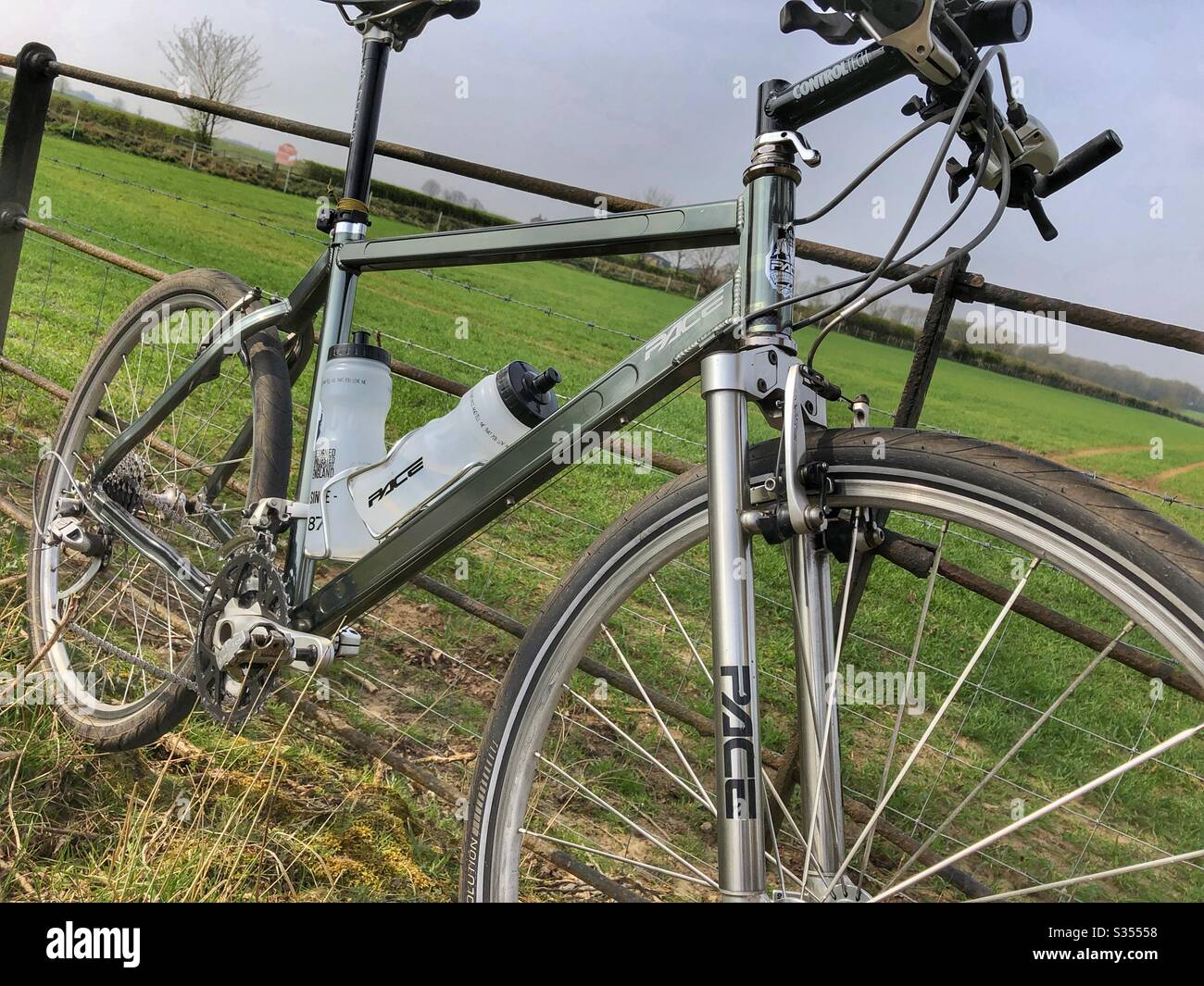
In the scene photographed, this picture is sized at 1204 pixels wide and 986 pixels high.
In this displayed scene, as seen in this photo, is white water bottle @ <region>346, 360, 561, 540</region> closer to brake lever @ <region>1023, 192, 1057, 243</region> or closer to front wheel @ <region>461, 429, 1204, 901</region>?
front wheel @ <region>461, 429, 1204, 901</region>

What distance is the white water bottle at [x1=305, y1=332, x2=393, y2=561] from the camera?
1.82 meters

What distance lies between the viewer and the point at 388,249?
1.85 meters

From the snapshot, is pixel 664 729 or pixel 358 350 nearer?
pixel 664 729

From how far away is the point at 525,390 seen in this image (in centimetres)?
160

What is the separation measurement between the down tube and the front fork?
3.2 inches

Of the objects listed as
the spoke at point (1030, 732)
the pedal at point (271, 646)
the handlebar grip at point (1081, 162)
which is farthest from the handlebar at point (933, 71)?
the pedal at point (271, 646)

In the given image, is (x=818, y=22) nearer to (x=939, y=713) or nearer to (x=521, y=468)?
(x=521, y=468)

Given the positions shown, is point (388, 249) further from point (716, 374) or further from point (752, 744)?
point (752, 744)

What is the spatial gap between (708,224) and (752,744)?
0.74m

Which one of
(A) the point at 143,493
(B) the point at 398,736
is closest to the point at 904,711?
(B) the point at 398,736

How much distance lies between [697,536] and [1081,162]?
2.24 ft

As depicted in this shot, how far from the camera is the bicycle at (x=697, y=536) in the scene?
3.51 feet

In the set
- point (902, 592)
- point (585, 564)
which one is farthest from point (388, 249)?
point (902, 592)

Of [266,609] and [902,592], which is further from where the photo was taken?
[902,592]
